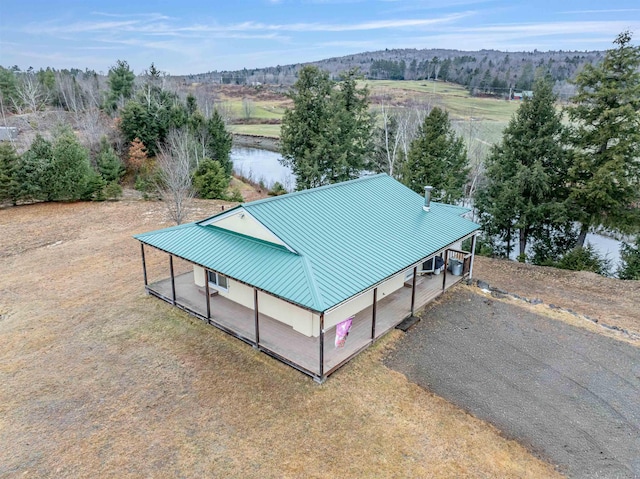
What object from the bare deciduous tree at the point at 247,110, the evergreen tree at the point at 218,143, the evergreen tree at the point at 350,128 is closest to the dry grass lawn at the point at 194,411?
the evergreen tree at the point at 350,128

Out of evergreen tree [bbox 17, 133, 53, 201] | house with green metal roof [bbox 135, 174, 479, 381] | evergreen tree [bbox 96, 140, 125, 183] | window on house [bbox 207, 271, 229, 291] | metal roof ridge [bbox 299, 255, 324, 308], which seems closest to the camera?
metal roof ridge [bbox 299, 255, 324, 308]

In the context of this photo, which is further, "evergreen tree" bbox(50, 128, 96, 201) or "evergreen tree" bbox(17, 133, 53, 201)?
"evergreen tree" bbox(50, 128, 96, 201)

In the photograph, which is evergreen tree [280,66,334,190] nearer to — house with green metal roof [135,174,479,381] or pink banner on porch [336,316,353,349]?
house with green metal roof [135,174,479,381]

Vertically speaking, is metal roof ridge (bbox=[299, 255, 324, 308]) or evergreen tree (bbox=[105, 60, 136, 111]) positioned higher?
evergreen tree (bbox=[105, 60, 136, 111])

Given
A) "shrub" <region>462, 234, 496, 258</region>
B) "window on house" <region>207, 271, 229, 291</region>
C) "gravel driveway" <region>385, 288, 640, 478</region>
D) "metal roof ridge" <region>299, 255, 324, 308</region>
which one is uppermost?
"metal roof ridge" <region>299, 255, 324, 308</region>

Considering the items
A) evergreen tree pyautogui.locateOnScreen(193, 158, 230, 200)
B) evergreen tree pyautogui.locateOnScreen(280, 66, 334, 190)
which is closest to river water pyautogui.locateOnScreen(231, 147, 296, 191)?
evergreen tree pyautogui.locateOnScreen(193, 158, 230, 200)

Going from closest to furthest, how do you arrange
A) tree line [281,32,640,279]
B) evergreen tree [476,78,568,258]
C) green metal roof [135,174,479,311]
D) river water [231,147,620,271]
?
green metal roof [135,174,479,311] < tree line [281,32,640,279] < evergreen tree [476,78,568,258] < river water [231,147,620,271]
